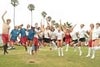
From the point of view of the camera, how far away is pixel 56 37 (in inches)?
1248

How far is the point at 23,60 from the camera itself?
78.1 ft

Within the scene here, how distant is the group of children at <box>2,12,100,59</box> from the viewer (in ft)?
88.9

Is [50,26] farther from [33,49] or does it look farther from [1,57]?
[1,57]

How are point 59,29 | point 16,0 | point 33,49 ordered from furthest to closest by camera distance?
point 16,0, point 59,29, point 33,49

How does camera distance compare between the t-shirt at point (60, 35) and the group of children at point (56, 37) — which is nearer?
the group of children at point (56, 37)

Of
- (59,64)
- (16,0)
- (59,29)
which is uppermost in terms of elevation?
(16,0)

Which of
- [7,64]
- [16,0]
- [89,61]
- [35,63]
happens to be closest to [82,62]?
[89,61]

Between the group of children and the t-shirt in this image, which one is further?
the t-shirt

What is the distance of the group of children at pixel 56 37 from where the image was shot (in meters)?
27.1

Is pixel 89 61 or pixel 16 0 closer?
pixel 89 61

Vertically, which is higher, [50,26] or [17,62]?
[50,26]

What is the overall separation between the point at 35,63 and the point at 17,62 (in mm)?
1167

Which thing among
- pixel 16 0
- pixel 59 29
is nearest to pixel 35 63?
pixel 59 29

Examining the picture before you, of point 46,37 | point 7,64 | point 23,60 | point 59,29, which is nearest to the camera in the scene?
point 7,64
